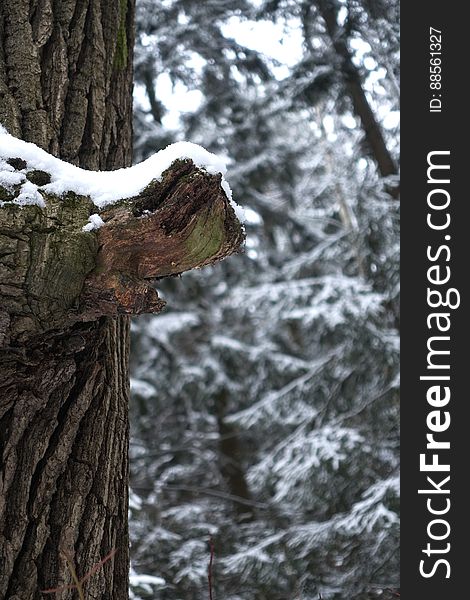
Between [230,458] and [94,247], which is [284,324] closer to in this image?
[230,458]

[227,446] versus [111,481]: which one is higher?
[227,446]

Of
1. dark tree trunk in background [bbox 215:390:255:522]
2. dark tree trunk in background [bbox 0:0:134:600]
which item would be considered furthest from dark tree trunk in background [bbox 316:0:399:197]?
dark tree trunk in background [bbox 0:0:134:600]

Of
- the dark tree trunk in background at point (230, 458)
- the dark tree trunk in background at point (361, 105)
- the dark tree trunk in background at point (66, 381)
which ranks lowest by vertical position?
the dark tree trunk in background at point (66, 381)

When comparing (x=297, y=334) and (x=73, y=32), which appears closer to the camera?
(x=73, y=32)

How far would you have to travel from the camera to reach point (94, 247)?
51.9 inches

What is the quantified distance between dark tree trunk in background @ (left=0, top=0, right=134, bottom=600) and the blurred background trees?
2797 millimetres

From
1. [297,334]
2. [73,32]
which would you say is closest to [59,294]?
[73,32]

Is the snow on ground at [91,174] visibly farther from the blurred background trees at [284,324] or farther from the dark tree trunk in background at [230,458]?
the dark tree trunk in background at [230,458]

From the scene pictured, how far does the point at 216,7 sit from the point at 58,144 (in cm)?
477

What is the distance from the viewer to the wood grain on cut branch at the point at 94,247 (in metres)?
1.28

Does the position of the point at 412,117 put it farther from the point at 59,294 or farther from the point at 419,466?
the point at 59,294

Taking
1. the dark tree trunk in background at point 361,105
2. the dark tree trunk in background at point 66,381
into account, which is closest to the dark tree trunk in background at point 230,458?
the dark tree trunk in background at point 361,105

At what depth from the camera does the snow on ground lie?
1321 millimetres

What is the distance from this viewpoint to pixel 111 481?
158 cm
